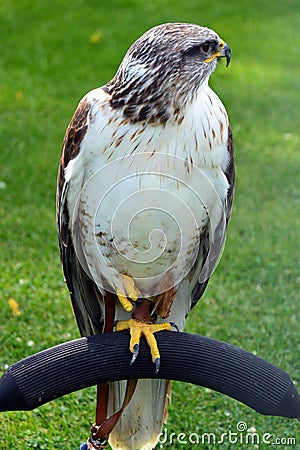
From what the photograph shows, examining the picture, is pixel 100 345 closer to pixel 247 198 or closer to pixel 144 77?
pixel 144 77

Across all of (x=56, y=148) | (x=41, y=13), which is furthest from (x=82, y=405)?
(x=41, y=13)

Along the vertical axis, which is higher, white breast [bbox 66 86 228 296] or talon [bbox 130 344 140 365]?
white breast [bbox 66 86 228 296]

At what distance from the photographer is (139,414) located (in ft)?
10.2

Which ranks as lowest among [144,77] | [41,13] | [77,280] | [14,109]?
[77,280]

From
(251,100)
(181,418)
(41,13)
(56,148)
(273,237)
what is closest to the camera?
(181,418)

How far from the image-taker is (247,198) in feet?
20.5

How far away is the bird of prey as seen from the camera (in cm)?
252

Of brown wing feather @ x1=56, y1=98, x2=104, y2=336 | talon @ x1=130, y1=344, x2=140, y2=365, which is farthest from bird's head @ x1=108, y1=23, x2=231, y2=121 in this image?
talon @ x1=130, y1=344, x2=140, y2=365

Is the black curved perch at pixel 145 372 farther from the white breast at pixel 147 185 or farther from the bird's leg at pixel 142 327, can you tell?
the white breast at pixel 147 185

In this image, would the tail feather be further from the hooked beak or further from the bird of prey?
the hooked beak

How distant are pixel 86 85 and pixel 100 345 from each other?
6.16 meters

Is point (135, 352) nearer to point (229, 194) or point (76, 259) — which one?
point (76, 259)

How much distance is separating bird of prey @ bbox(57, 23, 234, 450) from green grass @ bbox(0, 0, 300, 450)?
4.00 feet

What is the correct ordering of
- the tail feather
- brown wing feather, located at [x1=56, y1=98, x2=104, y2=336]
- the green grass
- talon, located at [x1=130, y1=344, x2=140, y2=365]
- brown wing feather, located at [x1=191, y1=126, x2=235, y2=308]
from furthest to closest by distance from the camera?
the green grass
the tail feather
brown wing feather, located at [x1=191, y1=126, x2=235, y2=308]
brown wing feather, located at [x1=56, y1=98, x2=104, y2=336]
talon, located at [x1=130, y1=344, x2=140, y2=365]
